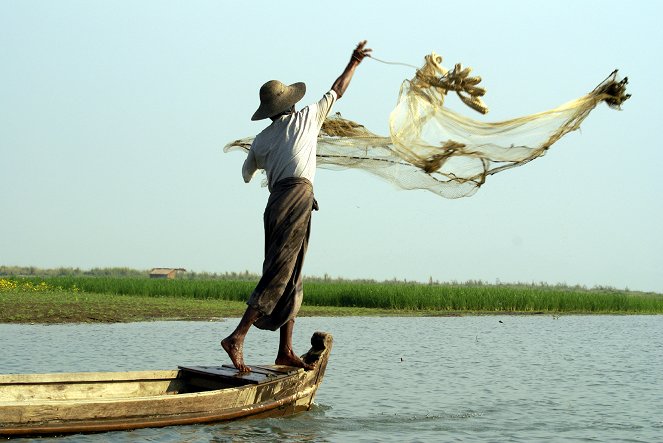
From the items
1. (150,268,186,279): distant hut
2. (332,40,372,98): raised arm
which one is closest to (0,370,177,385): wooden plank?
(332,40,372,98): raised arm

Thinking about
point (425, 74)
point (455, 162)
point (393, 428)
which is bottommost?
point (393, 428)

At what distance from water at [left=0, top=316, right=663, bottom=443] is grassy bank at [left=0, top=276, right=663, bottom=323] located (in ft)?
6.84

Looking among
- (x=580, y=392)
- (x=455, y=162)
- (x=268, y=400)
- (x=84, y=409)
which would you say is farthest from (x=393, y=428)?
(x=580, y=392)

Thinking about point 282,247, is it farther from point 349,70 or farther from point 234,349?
point 349,70

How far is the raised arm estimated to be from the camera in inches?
250

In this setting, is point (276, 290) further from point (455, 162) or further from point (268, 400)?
point (455, 162)

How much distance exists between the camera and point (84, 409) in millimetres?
5316

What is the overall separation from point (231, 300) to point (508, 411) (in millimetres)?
18151

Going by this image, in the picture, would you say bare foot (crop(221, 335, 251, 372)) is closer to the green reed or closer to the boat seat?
the boat seat

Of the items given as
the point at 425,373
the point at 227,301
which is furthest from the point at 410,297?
the point at 425,373

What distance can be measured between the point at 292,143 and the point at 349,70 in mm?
699

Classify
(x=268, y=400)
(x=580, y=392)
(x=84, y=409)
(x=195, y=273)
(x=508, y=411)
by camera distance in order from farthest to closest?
(x=195, y=273)
(x=580, y=392)
(x=508, y=411)
(x=268, y=400)
(x=84, y=409)

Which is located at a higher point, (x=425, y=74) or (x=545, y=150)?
(x=425, y=74)

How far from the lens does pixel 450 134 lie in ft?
22.2
